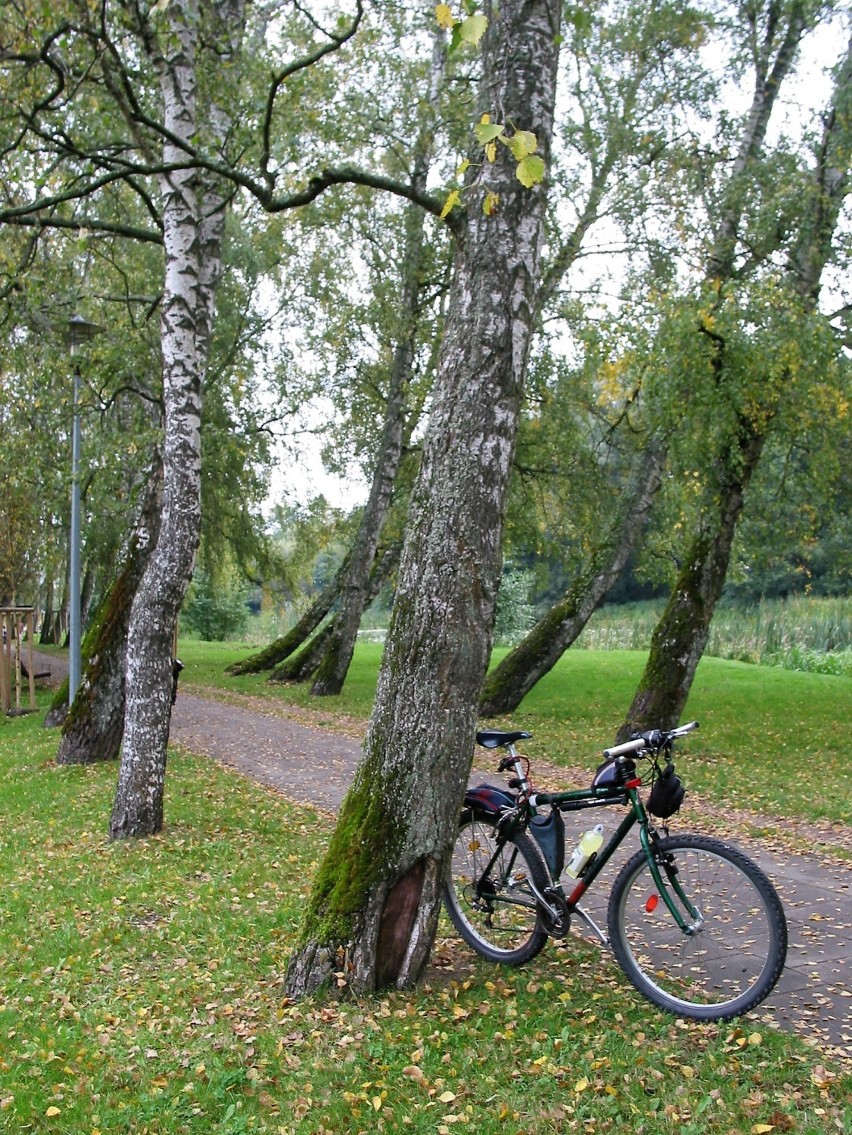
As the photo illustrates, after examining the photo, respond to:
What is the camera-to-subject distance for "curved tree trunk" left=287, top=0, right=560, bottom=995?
4910 mm

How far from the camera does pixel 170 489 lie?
29.6 ft

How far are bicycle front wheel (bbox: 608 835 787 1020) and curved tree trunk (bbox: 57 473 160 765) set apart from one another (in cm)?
923

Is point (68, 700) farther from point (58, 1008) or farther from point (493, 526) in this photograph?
point (493, 526)

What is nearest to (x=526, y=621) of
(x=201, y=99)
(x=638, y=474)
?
(x=638, y=474)

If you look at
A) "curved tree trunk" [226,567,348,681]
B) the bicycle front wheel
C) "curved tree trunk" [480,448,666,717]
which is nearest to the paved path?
the bicycle front wheel

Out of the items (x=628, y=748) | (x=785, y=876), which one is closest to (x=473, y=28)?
(x=628, y=748)

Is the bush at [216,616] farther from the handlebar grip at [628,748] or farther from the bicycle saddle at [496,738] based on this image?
the handlebar grip at [628,748]

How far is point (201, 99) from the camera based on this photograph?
1034cm

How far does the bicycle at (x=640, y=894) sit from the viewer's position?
4512mm

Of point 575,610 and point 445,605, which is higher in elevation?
point 575,610

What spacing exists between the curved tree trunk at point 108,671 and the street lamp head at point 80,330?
2377 mm

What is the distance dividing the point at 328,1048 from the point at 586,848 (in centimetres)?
150

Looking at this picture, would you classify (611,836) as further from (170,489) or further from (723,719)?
(723,719)

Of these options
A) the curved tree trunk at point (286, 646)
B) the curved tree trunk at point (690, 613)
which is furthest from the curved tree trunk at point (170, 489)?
the curved tree trunk at point (286, 646)
